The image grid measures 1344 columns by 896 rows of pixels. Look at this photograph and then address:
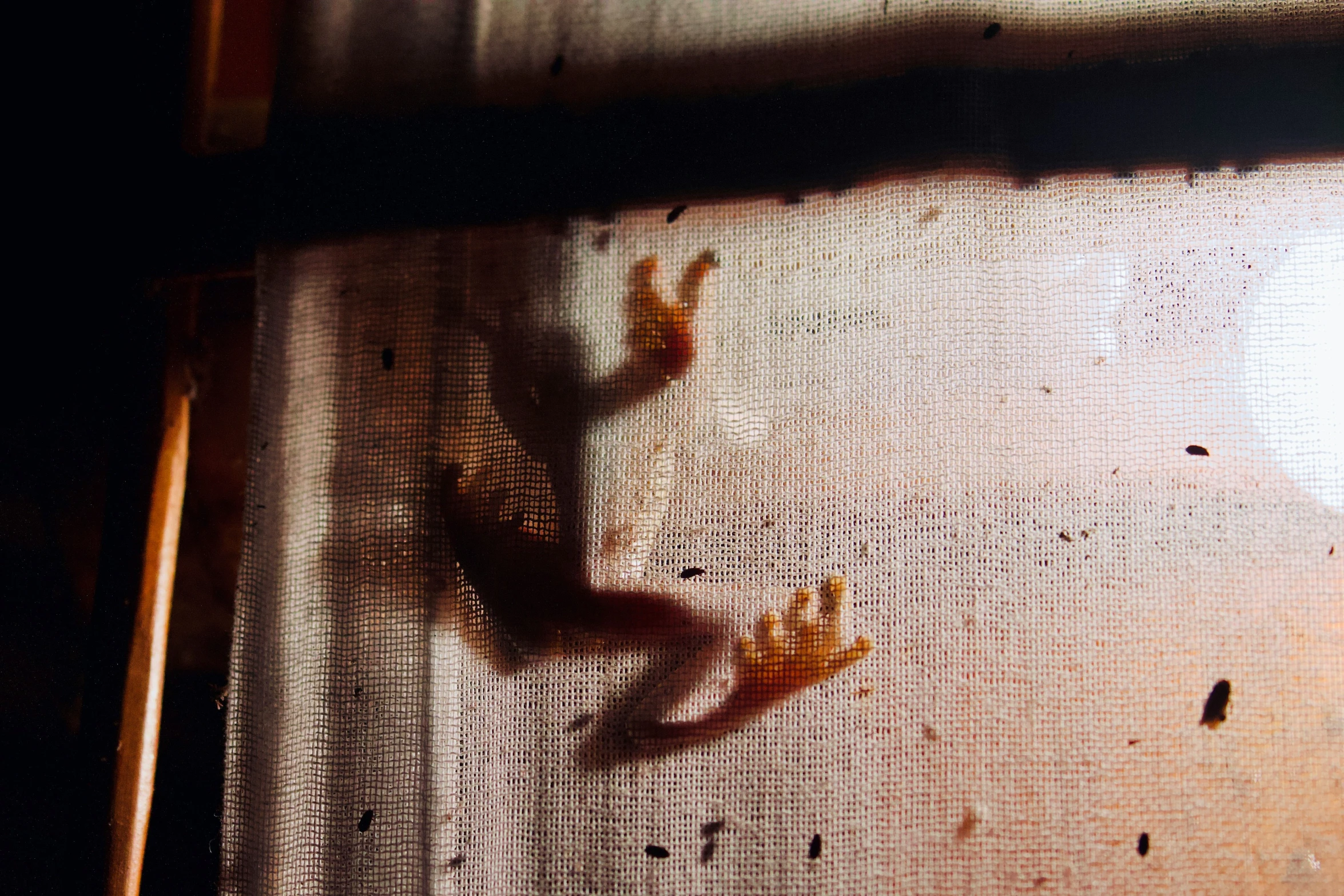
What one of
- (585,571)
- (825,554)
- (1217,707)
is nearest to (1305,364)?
(1217,707)

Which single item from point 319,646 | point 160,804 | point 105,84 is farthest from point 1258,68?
point 160,804

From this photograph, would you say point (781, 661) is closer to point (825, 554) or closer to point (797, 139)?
point (825, 554)

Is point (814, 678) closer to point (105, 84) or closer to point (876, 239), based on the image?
point (876, 239)

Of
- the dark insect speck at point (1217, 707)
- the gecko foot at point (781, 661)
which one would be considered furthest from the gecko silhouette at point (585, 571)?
Answer: the dark insect speck at point (1217, 707)

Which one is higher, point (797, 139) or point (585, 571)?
point (797, 139)

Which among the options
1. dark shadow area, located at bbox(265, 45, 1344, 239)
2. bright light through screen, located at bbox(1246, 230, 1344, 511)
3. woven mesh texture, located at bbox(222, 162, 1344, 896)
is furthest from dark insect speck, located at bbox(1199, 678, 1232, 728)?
dark shadow area, located at bbox(265, 45, 1344, 239)

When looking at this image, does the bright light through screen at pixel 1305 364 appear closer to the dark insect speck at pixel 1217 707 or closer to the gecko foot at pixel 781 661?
the dark insect speck at pixel 1217 707

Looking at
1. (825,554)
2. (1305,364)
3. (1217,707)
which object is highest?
(1305,364)
